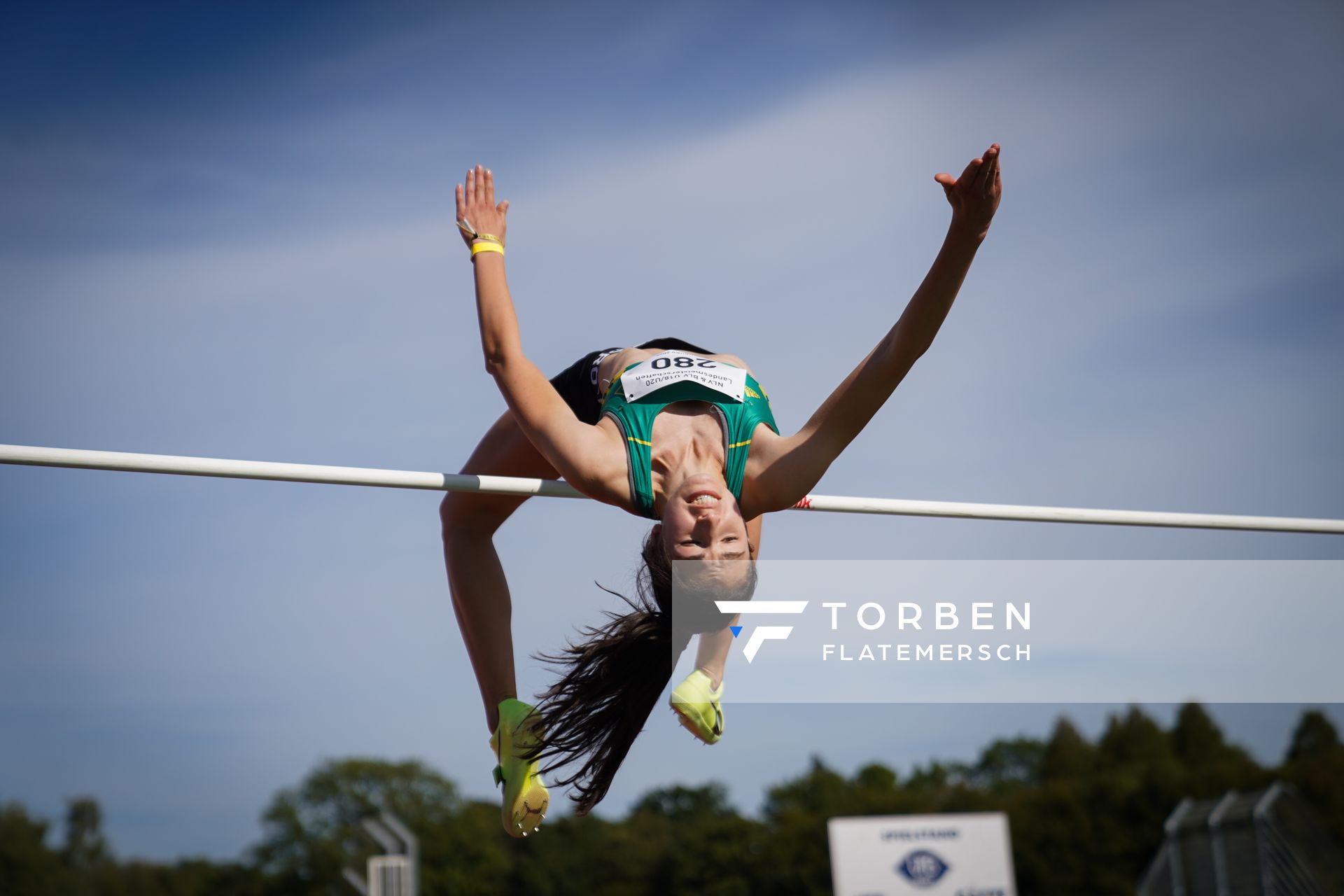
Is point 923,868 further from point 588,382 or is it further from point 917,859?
point 588,382

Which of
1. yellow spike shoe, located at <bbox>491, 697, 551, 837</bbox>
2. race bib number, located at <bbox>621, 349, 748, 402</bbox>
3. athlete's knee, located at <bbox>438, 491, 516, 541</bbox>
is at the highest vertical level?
race bib number, located at <bbox>621, 349, 748, 402</bbox>

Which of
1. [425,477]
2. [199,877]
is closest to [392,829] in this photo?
[199,877]

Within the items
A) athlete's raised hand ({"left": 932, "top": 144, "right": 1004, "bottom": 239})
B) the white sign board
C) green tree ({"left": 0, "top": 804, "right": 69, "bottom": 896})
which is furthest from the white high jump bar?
green tree ({"left": 0, "top": 804, "right": 69, "bottom": 896})

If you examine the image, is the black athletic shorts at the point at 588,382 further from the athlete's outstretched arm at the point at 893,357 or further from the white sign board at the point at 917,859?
the white sign board at the point at 917,859

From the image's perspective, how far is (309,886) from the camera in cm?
3022

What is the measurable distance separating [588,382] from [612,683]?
108cm

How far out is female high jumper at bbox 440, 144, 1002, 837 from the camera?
148 inches

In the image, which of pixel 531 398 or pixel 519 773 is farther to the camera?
pixel 519 773

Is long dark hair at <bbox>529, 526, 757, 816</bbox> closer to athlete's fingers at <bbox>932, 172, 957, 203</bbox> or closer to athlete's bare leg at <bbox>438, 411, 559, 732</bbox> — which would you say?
athlete's bare leg at <bbox>438, 411, 559, 732</bbox>

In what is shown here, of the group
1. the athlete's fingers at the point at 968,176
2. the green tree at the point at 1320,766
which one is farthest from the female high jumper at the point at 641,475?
the green tree at the point at 1320,766

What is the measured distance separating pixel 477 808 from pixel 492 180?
32.0 meters

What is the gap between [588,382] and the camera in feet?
14.9

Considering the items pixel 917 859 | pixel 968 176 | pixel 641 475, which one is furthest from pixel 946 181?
pixel 917 859

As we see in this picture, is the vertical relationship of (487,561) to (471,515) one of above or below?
below
